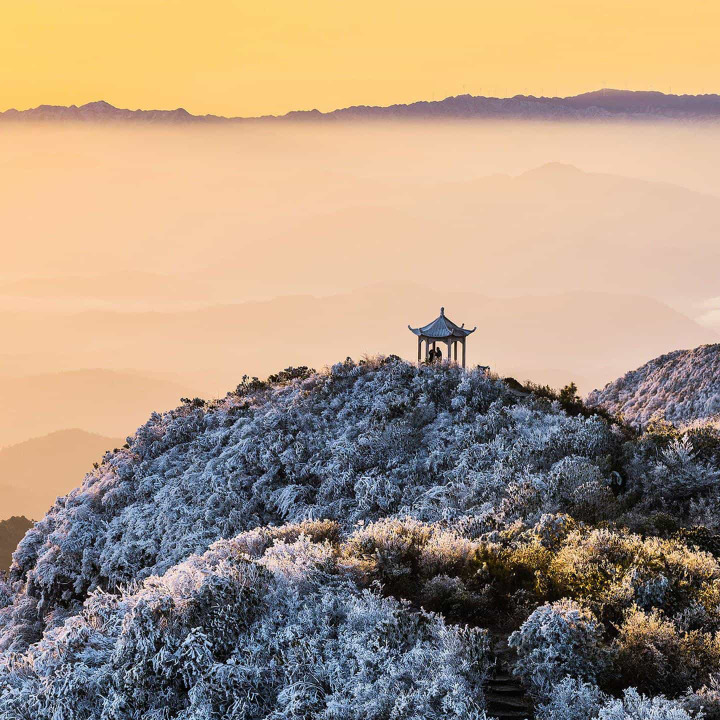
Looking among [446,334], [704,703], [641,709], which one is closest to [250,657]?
[641,709]

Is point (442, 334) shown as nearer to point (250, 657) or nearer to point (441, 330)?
point (441, 330)

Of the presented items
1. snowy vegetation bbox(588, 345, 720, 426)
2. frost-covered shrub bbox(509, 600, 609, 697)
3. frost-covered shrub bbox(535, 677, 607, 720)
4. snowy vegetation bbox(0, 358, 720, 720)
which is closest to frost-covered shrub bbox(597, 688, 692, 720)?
snowy vegetation bbox(0, 358, 720, 720)

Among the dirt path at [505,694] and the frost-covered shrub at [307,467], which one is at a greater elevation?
the dirt path at [505,694]

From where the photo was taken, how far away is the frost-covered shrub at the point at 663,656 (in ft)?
46.5

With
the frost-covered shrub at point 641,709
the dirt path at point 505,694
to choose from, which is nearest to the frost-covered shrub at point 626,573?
the dirt path at point 505,694

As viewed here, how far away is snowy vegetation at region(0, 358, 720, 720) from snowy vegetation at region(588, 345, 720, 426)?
19.2 m

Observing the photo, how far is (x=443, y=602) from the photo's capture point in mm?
16984

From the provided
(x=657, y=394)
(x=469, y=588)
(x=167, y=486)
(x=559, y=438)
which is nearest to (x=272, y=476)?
(x=167, y=486)

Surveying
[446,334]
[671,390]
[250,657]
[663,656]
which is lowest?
[671,390]

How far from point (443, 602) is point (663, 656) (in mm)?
4165

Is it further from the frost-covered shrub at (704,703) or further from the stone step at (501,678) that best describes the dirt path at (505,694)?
the frost-covered shrub at (704,703)

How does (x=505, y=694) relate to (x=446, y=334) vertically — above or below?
above

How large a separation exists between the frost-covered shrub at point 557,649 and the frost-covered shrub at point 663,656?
18.7 inches

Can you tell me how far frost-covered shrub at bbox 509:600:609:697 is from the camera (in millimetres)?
14133
